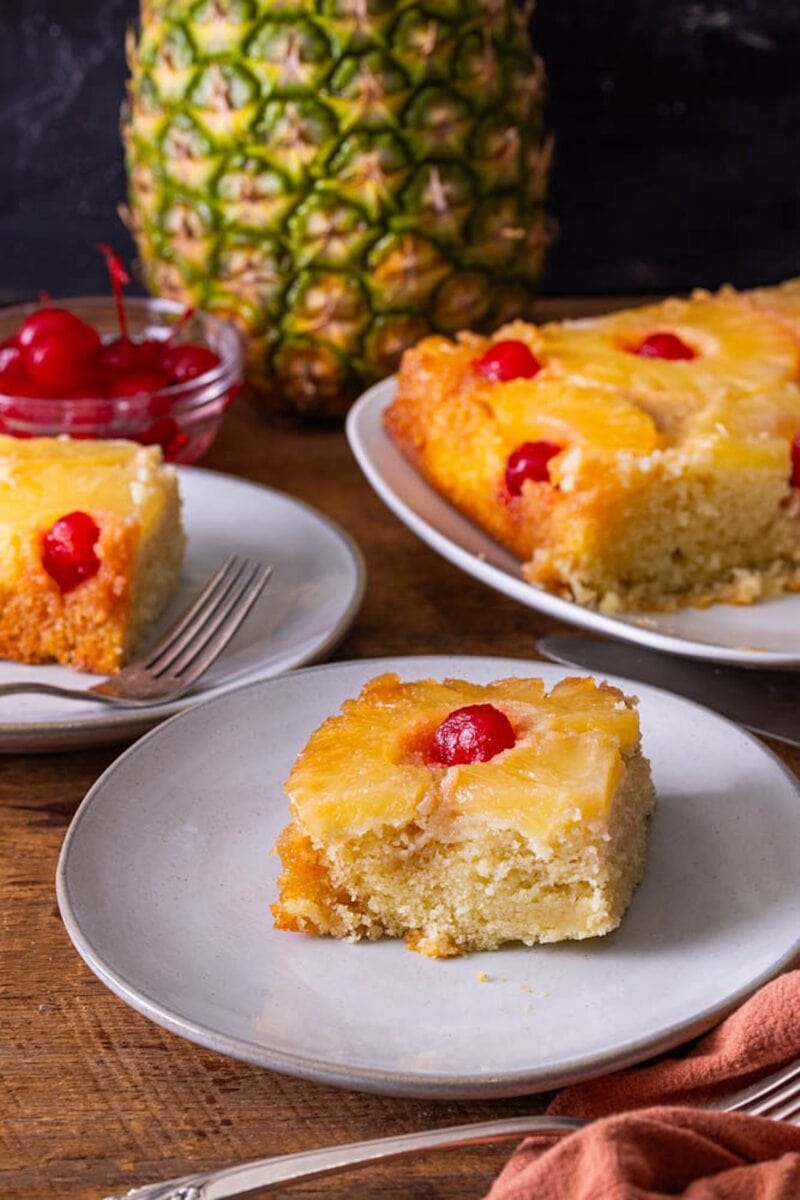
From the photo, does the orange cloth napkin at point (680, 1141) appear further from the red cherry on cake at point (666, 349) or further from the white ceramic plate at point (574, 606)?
the red cherry on cake at point (666, 349)

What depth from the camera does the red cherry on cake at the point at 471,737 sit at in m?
1.42

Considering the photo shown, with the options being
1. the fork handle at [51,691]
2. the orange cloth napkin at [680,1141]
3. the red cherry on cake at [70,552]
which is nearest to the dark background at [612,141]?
the red cherry on cake at [70,552]

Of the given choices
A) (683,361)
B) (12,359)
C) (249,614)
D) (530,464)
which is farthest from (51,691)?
(683,361)

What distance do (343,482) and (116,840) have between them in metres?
1.23

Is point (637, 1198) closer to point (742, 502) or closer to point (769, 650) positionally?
point (769, 650)

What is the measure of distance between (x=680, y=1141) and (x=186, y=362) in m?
1.64

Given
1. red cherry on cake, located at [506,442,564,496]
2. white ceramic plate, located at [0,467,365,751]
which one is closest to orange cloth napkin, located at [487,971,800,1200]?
white ceramic plate, located at [0,467,365,751]

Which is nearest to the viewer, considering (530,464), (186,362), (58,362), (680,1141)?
(680,1141)

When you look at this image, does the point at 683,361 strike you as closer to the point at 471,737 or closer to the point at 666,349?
the point at 666,349

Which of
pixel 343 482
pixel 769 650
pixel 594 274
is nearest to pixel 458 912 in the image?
pixel 769 650

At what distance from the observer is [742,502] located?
209 cm

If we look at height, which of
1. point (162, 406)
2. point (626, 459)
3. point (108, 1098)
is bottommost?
point (108, 1098)

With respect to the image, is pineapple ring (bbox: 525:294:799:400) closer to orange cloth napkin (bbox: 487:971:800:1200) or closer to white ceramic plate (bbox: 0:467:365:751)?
white ceramic plate (bbox: 0:467:365:751)

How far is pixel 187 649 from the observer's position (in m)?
1.92
